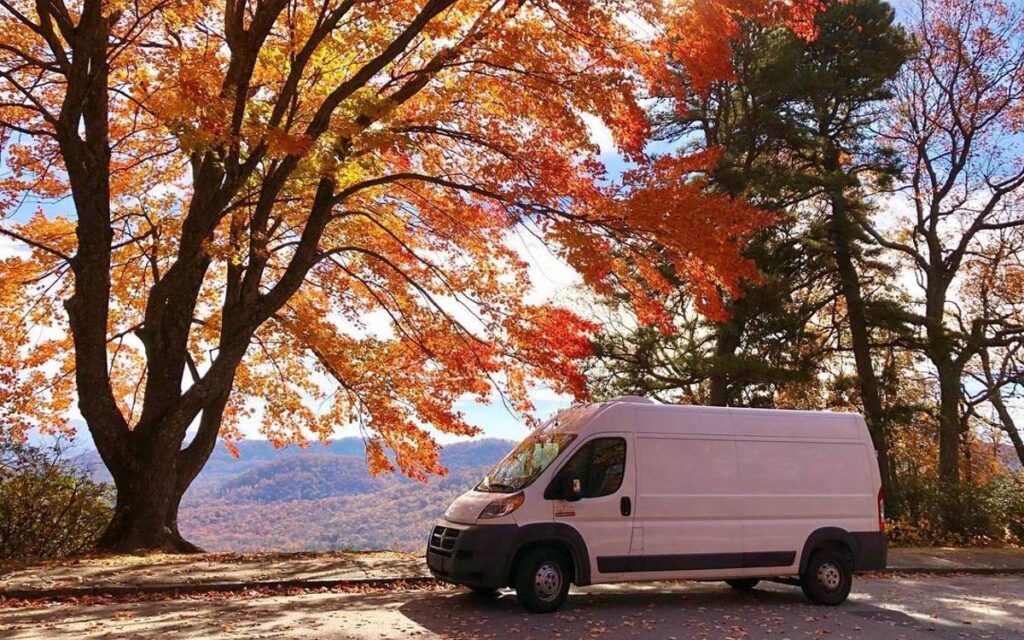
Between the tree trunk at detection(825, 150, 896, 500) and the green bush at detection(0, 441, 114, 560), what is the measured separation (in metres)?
18.2

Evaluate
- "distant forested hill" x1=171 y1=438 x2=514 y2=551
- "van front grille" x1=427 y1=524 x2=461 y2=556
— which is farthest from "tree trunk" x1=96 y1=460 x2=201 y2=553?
"distant forested hill" x1=171 y1=438 x2=514 y2=551

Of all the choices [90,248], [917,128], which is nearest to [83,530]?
[90,248]

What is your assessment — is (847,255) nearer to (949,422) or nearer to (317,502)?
(949,422)

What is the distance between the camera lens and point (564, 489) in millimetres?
9227

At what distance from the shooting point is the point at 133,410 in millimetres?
21812

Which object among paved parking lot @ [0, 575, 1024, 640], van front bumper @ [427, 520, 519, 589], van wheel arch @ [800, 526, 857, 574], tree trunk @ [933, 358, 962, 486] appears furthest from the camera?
tree trunk @ [933, 358, 962, 486]

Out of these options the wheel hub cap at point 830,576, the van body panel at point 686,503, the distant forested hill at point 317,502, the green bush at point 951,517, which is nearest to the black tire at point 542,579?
the van body panel at point 686,503

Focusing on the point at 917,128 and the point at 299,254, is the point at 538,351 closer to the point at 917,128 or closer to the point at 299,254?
the point at 299,254

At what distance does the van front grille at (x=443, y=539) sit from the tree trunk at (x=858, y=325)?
15.7 metres

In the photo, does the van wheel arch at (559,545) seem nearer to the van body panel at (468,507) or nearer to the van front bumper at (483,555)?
the van front bumper at (483,555)

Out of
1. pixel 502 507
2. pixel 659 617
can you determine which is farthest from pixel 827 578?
pixel 502 507

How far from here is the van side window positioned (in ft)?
31.1

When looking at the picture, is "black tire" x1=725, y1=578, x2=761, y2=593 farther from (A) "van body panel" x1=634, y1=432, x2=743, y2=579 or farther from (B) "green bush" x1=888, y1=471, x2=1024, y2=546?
(B) "green bush" x1=888, y1=471, x2=1024, y2=546

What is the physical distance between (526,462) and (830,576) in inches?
169
